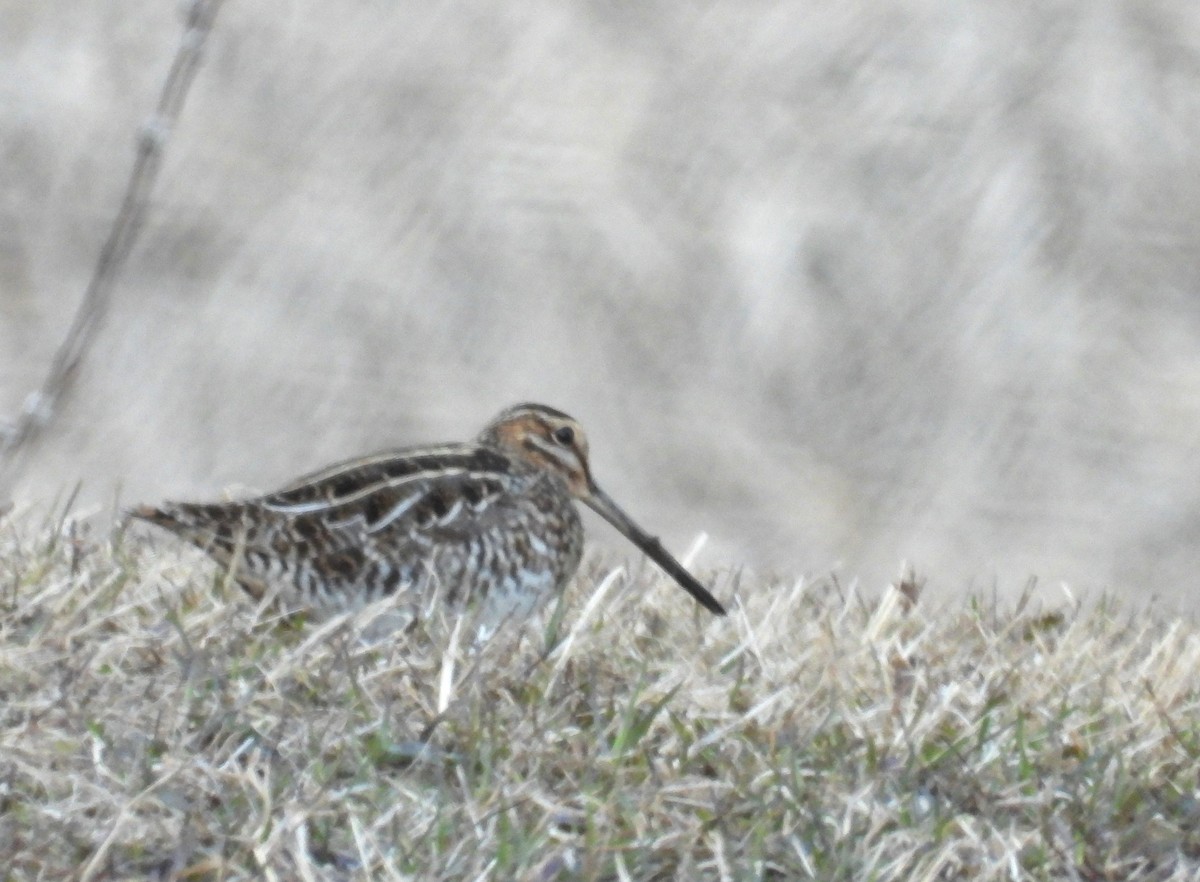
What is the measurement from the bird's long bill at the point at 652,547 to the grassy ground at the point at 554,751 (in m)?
0.24

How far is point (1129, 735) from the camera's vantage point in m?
3.04

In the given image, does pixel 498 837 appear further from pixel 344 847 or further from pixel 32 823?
pixel 32 823

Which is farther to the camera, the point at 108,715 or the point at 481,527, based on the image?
the point at 481,527

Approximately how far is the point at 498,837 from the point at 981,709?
0.79 m

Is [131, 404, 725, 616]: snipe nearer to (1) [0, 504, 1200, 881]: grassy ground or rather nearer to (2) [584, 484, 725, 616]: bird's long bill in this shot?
(2) [584, 484, 725, 616]: bird's long bill

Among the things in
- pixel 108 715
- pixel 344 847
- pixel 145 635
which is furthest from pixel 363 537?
pixel 344 847

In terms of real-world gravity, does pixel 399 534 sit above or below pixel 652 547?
below

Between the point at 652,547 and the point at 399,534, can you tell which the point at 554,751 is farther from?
the point at 652,547

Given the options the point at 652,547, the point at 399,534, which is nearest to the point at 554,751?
the point at 399,534

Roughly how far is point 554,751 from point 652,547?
3.91ft

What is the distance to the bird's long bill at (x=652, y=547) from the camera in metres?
3.69

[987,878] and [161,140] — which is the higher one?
[161,140]

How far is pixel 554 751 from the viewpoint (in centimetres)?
280

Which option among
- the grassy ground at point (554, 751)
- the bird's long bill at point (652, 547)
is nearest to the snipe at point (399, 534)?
A: the bird's long bill at point (652, 547)
